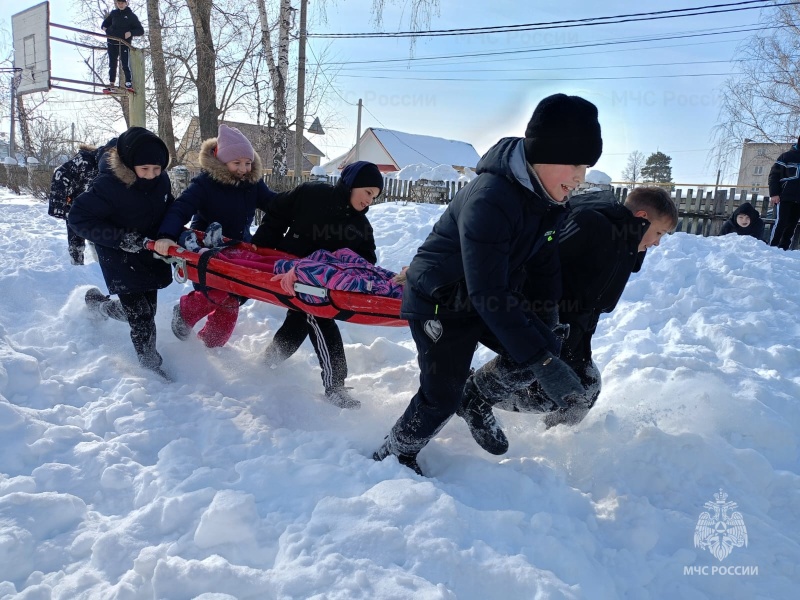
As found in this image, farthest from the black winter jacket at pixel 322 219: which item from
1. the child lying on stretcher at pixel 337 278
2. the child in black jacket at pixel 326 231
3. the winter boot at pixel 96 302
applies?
the winter boot at pixel 96 302

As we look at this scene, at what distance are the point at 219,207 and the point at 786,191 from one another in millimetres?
7565

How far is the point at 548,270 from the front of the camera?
8.72 ft

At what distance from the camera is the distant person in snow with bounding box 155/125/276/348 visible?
12.8 feet

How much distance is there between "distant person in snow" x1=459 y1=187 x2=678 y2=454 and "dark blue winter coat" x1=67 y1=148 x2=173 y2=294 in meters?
2.39

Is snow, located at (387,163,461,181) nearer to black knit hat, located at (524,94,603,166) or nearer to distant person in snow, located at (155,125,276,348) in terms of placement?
distant person in snow, located at (155,125,276,348)

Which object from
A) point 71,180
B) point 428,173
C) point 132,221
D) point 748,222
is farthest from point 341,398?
point 428,173

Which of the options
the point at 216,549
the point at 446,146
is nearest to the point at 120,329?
the point at 216,549

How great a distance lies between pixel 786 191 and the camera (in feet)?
25.2

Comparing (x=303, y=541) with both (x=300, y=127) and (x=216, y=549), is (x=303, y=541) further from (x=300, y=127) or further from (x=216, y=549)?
(x=300, y=127)

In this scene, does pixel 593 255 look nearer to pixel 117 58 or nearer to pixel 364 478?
pixel 364 478

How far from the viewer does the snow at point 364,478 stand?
1853mm

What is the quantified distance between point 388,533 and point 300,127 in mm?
12486

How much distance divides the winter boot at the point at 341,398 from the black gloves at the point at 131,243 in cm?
155

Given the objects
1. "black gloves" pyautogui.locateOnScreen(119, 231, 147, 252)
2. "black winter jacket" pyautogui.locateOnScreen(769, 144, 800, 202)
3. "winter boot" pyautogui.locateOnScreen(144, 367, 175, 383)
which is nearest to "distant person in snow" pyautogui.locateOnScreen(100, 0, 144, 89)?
"black gloves" pyautogui.locateOnScreen(119, 231, 147, 252)
